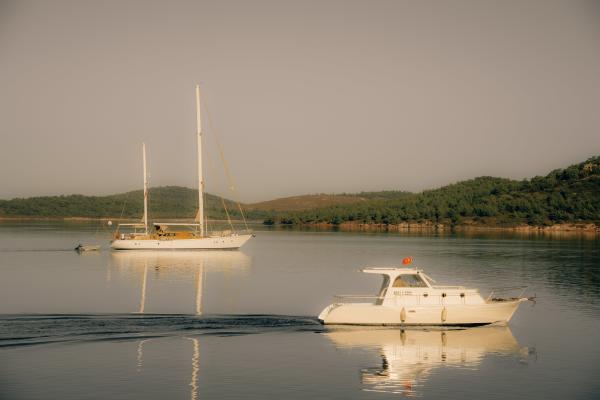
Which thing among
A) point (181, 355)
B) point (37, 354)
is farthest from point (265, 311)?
point (37, 354)

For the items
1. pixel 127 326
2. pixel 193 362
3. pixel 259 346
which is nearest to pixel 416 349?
pixel 259 346

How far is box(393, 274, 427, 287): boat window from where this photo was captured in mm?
36250

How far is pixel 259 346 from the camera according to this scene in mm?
32906

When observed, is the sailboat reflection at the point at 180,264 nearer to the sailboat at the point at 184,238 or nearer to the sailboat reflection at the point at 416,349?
the sailboat at the point at 184,238

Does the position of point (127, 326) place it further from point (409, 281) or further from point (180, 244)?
point (180, 244)

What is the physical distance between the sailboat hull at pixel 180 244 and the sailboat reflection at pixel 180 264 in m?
0.81

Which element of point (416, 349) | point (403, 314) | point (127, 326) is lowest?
point (416, 349)

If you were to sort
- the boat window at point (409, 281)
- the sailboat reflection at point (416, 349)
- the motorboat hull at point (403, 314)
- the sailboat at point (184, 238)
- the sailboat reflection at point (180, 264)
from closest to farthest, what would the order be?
the sailboat reflection at point (416, 349) → the motorboat hull at point (403, 314) → the boat window at point (409, 281) → the sailboat reflection at point (180, 264) → the sailboat at point (184, 238)

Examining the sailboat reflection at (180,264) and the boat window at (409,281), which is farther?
the sailboat reflection at (180,264)

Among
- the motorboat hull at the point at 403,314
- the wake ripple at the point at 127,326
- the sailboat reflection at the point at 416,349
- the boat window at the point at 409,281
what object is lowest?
the sailboat reflection at the point at 416,349

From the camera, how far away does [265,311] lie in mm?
43938

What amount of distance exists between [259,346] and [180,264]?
154 feet

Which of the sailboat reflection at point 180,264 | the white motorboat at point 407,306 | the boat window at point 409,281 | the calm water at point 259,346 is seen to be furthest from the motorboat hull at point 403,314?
the sailboat reflection at point 180,264

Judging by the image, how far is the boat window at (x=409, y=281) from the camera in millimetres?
36250
